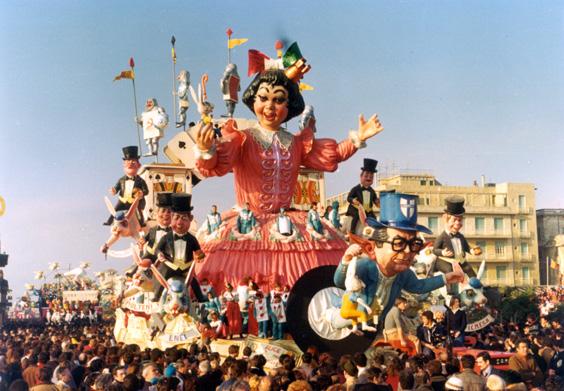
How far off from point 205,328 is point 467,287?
4.78 meters

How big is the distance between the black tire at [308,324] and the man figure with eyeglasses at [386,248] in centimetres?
65

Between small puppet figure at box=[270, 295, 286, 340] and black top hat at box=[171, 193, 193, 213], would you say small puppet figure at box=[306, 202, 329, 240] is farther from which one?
black top hat at box=[171, 193, 193, 213]

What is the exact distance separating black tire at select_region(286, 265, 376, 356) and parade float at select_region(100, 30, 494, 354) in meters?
0.02

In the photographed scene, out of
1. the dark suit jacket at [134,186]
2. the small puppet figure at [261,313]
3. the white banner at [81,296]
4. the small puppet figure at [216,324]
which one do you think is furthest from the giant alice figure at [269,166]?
the white banner at [81,296]

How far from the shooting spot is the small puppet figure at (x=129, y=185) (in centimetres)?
1691

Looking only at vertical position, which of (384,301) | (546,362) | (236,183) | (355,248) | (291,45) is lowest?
(546,362)

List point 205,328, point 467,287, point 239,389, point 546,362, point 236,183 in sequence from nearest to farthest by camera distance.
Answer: point 239,389
point 546,362
point 205,328
point 467,287
point 236,183

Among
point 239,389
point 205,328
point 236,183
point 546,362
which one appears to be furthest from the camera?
point 236,183

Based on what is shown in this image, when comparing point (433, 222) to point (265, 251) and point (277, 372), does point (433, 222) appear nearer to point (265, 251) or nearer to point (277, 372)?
point (265, 251)

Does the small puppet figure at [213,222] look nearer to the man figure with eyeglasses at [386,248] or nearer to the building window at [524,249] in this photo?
the man figure with eyeglasses at [386,248]

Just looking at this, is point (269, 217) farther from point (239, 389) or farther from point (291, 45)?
point (239, 389)

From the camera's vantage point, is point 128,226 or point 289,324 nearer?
point 289,324

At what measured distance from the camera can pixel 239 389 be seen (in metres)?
6.22

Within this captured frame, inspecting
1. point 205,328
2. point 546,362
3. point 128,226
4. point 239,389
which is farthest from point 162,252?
point 239,389
